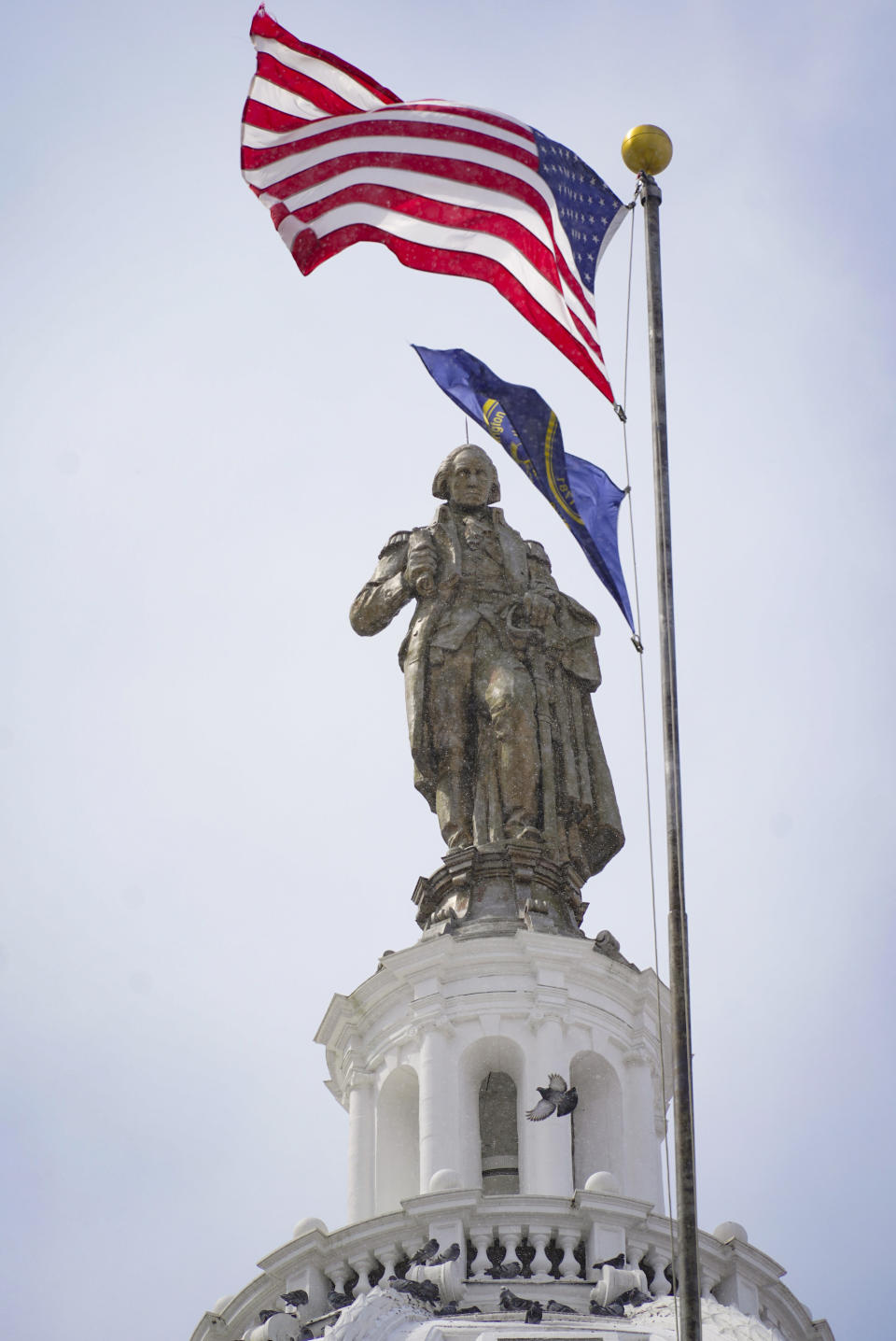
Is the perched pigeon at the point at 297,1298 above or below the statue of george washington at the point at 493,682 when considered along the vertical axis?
below

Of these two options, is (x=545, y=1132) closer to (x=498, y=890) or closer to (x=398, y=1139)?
(x=398, y=1139)

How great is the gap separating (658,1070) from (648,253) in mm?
16076

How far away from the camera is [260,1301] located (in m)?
34.7

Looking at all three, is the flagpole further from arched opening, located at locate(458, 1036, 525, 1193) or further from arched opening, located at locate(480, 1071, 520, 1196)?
arched opening, located at locate(480, 1071, 520, 1196)

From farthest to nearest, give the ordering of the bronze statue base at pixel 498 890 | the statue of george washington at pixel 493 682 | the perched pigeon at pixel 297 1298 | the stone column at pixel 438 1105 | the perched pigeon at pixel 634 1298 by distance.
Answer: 1. the statue of george washington at pixel 493 682
2. the bronze statue base at pixel 498 890
3. the stone column at pixel 438 1105
4. the perched pigeon at pixel 297 1298
5. the perched pigeon at pixel 634 1298

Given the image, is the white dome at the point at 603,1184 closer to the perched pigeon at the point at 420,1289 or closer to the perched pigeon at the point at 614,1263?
the perched pigeon at the point at 614,1263

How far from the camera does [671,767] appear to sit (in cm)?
2583

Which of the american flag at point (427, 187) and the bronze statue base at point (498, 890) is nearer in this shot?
the american flag at point (427, 187)

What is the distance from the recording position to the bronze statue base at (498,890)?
132 feet

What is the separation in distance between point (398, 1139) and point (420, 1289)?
7347 millimetres

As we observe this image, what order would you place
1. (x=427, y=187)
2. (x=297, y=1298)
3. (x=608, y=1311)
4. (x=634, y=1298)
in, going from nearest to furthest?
1. (x=608, y=1311)
2. (x=634, y=1298)
3. (x=427, y=187)
4. (x=297, y=1298)

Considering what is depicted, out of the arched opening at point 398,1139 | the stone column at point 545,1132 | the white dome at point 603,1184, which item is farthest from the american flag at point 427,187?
the arched opening at point 398,1139

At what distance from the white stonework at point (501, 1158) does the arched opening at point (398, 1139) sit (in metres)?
0.03

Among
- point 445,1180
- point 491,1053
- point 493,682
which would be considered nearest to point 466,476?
point 493,682
